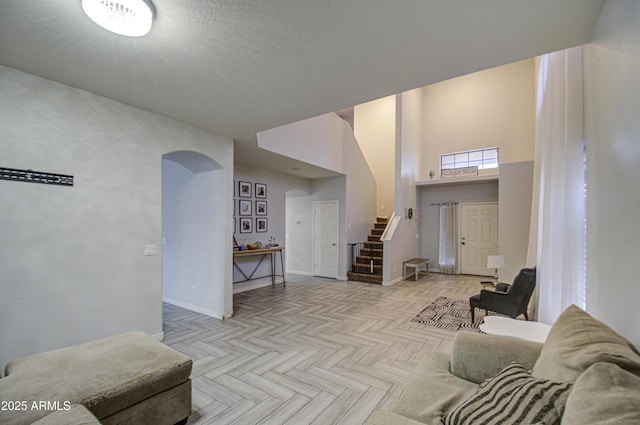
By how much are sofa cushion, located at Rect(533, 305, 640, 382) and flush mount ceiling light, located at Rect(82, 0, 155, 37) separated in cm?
276

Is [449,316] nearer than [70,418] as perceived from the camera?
No

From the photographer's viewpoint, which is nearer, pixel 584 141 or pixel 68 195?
pixel 584 141

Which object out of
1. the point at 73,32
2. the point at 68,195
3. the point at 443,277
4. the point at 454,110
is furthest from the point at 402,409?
the point at 454,110

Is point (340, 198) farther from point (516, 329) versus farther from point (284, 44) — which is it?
point (284, 44)

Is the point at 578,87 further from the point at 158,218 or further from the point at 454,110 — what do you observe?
the point at 454,110

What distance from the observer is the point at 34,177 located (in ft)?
8.18

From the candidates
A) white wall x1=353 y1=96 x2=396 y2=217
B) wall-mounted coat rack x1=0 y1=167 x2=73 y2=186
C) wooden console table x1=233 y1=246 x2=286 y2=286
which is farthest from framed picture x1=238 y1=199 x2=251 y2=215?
white wall x1=353 y1=96 x2=396 y2=217

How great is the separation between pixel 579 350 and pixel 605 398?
17.3 inches

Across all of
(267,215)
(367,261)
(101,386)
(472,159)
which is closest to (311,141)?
(267,215)

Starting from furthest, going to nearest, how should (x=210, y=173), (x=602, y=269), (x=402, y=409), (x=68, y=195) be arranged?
(x=210, y=173)
(x=68, y=195)
(x=602, y=269)
(x=402, y=409)

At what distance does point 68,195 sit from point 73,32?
1.53m

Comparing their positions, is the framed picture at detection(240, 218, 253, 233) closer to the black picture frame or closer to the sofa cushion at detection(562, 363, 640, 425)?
the black picture frame

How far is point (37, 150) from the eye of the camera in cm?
252

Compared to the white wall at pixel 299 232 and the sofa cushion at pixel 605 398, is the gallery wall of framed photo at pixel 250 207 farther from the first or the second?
the sofa cushion at pixel 605 398
